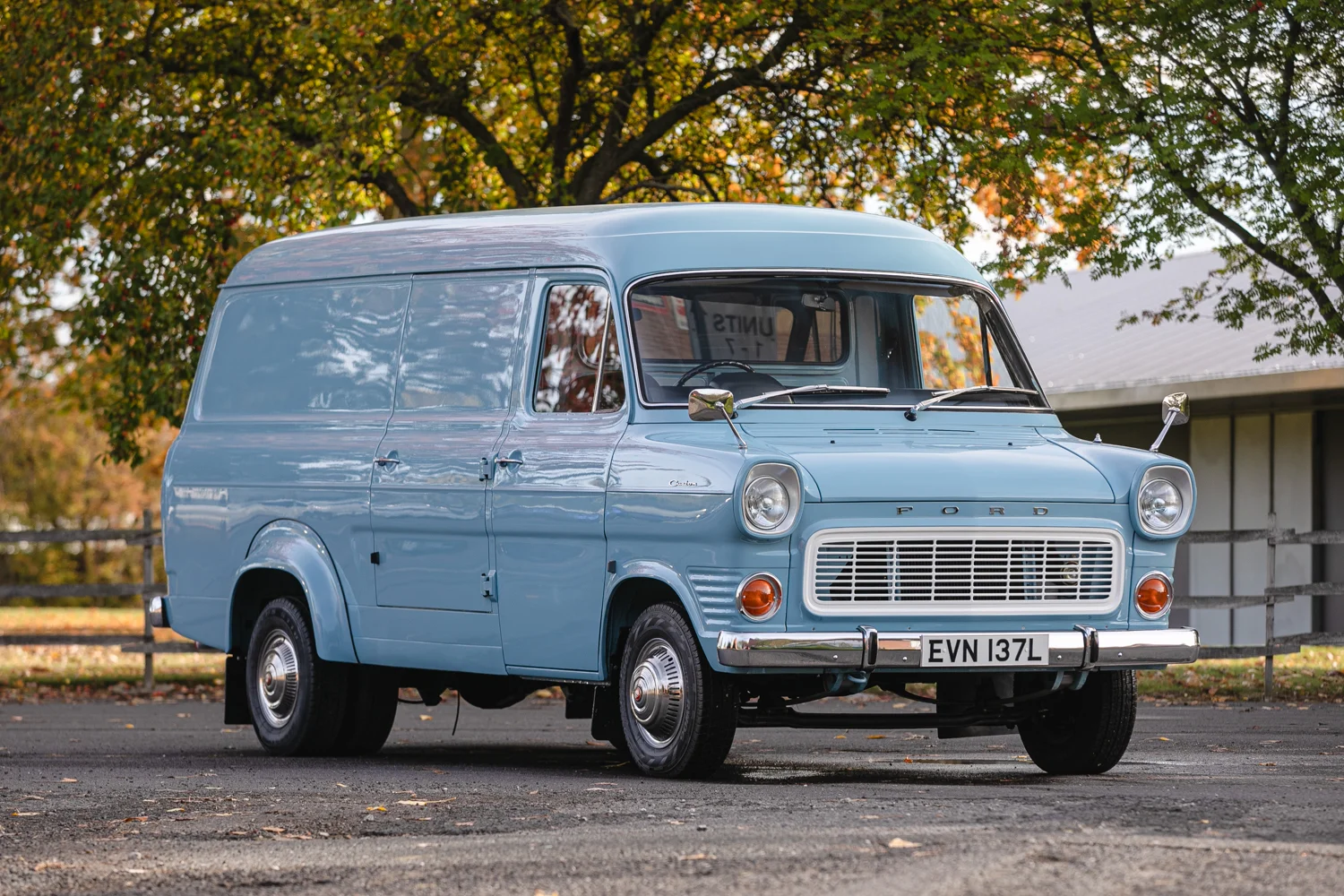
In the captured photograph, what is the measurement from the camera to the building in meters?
24.9

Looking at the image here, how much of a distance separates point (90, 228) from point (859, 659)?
15.1 m

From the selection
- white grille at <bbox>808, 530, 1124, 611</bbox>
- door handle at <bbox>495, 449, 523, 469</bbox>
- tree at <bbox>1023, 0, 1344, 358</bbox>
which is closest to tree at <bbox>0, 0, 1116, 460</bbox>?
tree at <bbox>1023, 0, 1344, 358</bbox>

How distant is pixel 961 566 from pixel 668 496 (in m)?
1.23

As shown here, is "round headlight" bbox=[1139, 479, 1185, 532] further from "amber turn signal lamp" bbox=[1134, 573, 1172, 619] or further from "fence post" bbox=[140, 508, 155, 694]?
"fence post" bbox=[140, 508, 155, 694]

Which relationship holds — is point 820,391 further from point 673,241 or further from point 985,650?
point 985,650

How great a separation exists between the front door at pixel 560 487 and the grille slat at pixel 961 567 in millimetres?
1186

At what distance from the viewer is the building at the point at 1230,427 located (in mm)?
24875

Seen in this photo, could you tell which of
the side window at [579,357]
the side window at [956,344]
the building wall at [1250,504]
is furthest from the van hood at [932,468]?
the building wall at [1250,504]

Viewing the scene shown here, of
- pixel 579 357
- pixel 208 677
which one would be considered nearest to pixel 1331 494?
pixel 208 677

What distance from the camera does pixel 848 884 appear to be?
5.89m

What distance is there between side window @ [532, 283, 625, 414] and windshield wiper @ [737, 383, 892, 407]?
59 cm

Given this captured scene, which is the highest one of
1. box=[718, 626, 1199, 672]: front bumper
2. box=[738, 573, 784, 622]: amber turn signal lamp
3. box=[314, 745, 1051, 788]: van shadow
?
box=[738, 573, 784, 622]: amber turn signal lamp

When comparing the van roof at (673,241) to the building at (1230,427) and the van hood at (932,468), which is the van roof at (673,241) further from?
the building at (1230,427)

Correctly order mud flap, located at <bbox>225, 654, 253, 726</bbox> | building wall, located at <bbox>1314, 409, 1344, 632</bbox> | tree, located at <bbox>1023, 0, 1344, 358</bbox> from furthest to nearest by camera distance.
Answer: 1. building wall, located at <bbox>1314, 409, 1344, 632</bbox>
2. tree, located at <bbox>1023, 0, 1344, 358</bbox>
3. mud flap, located at <bbox>225, 654, 253, 726</bbox>
